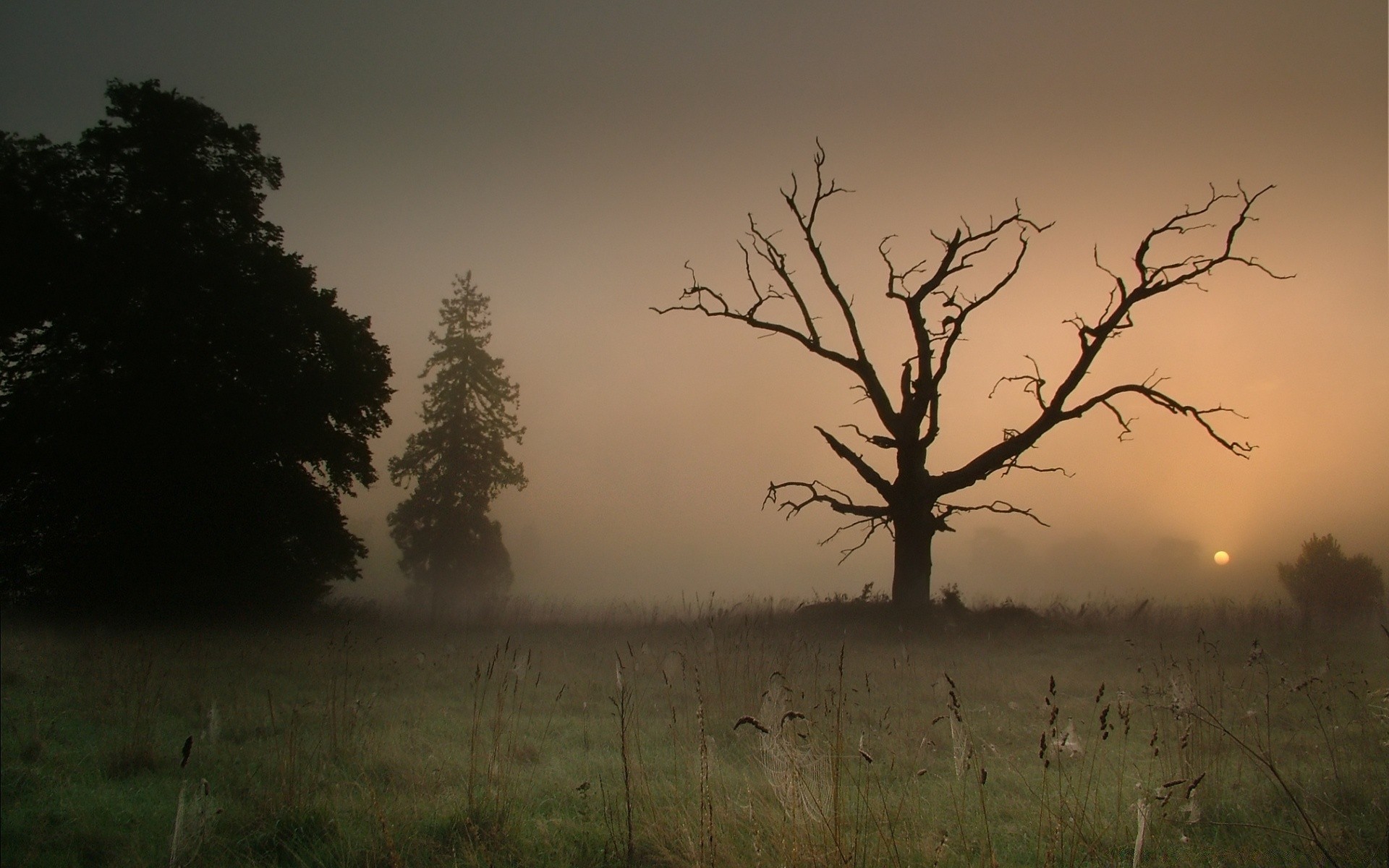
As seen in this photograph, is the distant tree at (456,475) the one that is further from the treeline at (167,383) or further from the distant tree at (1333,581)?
the distant tree at (1333,581)

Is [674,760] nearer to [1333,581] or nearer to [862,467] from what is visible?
[862,467]

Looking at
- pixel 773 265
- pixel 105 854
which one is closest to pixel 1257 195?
pixel 773 265

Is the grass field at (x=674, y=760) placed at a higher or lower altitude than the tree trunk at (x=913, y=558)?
lower

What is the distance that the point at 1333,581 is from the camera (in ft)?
65.3

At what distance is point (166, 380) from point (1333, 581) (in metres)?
29.2

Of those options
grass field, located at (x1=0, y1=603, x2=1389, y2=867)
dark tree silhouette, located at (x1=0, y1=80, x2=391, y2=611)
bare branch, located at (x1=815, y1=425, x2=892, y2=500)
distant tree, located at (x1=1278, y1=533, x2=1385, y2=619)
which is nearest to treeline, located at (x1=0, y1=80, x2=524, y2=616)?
dark tree silhouette, located at (x1=0, y1=80, x2=391, y2=611)

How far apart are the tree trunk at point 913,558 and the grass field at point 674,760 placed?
14.0 ft

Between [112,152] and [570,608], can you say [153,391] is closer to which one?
[112,152]

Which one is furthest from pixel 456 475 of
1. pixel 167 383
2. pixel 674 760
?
pixel 674 760

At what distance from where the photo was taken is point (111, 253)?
1351 cm

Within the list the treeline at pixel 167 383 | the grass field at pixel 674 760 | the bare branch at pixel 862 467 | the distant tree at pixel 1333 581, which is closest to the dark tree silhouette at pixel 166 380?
the treeline at pixel 167 383

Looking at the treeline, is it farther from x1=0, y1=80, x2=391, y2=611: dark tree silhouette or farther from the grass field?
the grass field

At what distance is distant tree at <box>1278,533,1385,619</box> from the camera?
61.8ft

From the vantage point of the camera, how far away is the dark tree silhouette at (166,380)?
42.3 ft
